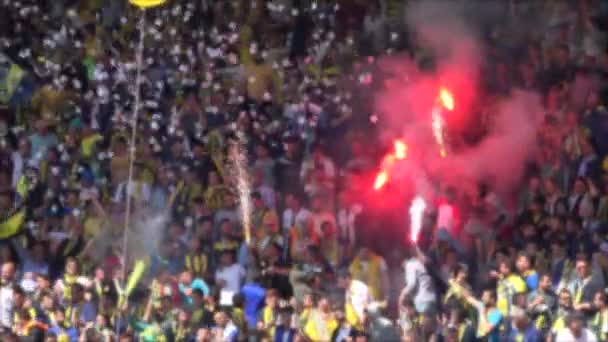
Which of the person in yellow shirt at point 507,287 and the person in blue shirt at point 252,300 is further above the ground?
the person in yellow shirt at point 507,287

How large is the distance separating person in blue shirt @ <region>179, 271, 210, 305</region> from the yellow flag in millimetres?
1461

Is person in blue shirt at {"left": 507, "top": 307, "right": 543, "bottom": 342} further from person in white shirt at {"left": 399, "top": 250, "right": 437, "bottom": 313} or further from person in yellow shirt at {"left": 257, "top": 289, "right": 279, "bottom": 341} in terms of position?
person in yellow shirt at {"left": 257, "top": 289, "right": 279, "bottom": 341}

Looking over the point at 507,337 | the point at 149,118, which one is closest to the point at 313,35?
the point at 149,118

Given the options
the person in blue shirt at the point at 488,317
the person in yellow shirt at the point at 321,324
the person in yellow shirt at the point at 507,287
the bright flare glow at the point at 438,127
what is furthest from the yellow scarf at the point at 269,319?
the bright flare glow at the point at 438,127

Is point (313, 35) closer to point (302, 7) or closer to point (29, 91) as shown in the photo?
point (302, 7)

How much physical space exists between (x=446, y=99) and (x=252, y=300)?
2355 millimetres

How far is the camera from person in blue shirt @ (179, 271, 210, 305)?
10.8m

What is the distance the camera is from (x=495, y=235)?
35.6 ft

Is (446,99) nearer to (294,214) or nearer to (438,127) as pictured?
(438,127)

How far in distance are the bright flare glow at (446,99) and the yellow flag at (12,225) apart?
3304mm

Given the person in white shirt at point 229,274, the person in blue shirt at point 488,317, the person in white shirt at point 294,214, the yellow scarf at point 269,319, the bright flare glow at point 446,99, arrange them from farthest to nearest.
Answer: the bright flare glow at point 446,99, the person in white shirt at point 294,214, the person in white shirt at point 229,274, the yellow scarf at point 269,319, the person in blue shirt at point 488,317

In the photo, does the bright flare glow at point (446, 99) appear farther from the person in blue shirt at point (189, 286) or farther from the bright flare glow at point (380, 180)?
the person in blue shirt at point (189, 286)

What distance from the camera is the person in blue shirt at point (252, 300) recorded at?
10711 mm

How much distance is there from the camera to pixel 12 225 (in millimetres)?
11656
